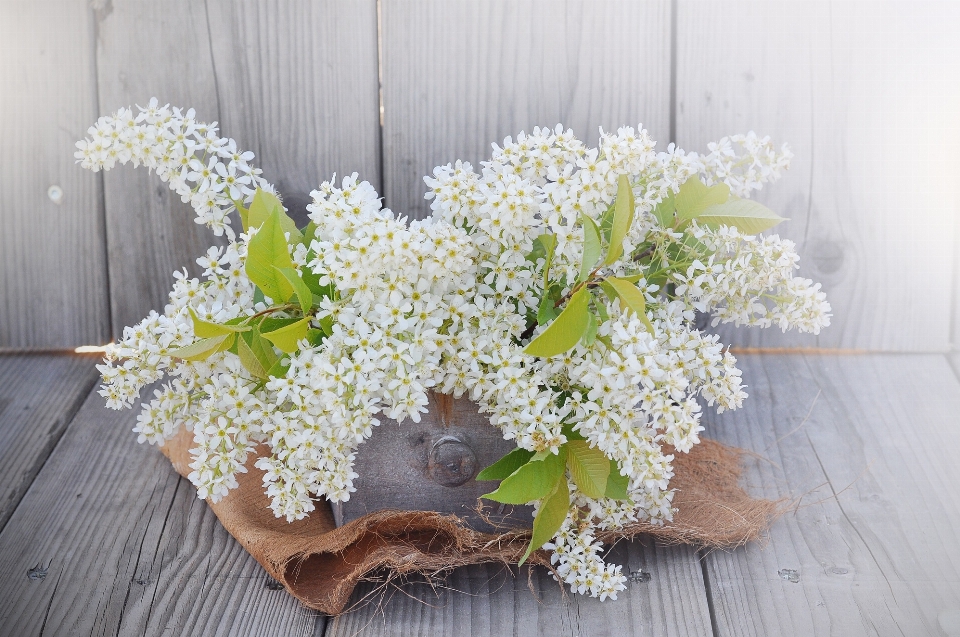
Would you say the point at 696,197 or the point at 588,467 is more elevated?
the point at 696,197

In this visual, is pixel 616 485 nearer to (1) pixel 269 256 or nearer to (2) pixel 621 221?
(2) pixel 621 221

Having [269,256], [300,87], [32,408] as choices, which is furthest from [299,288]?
[32,408]

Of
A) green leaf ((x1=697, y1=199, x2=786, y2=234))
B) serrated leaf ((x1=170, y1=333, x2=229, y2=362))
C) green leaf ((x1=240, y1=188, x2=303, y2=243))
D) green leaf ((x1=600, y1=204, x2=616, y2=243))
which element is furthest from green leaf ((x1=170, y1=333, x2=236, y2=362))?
green leaf ((x1=697, y1=199, x2=786, y2=234))

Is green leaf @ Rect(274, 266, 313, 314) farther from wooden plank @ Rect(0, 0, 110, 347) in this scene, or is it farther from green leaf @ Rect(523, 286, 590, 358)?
wooden plank @ Rect(0, 0, 110, 347)

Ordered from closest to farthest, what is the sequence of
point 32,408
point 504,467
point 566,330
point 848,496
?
point 566,330
point 504,467
point 848,496
point 32,408

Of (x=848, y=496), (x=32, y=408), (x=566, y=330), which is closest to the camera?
(x=566, y=330)

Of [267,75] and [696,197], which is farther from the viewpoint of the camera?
[267,75]

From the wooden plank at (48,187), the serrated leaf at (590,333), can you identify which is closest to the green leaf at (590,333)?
the serrated leaf at (590,333)

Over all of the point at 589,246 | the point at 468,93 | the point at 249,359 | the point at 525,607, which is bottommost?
the point at 525,607
